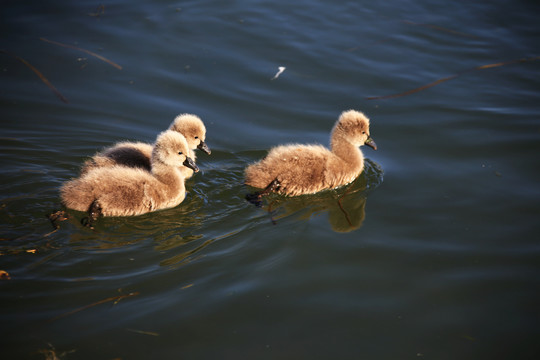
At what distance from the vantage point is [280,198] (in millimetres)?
5395

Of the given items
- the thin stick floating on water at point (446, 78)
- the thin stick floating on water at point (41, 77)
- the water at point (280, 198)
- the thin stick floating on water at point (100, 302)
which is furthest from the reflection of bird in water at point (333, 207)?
the thin stick floating on water at point (41, 77)

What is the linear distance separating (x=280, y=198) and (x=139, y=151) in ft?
4.68

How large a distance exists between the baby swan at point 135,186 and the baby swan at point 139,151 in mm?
200

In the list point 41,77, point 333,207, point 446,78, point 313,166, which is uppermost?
point 41,77

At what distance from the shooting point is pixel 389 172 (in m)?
5.93

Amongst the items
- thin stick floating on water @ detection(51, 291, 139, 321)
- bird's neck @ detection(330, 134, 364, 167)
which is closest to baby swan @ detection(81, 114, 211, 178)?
bird's neck @ detection(330, 134, 364, 167)

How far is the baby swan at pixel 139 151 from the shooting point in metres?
5.38

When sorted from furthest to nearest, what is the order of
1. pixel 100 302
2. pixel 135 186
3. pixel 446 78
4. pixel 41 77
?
pixel 446 78 < pixel 41 77 < pixel 135 186 < pixel 100 302

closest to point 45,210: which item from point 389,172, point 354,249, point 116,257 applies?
point 116,257

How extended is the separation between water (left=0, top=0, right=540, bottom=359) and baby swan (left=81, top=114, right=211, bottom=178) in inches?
13.6

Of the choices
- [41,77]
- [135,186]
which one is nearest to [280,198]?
[135,186]

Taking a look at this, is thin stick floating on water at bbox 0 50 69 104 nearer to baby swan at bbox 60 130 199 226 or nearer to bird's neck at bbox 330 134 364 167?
baby swan at bbox 60 130 199 226

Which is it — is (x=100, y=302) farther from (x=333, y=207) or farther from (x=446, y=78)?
(x=446, y=78)

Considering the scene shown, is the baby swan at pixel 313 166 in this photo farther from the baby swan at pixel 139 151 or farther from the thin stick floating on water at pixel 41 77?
the thin stick floating on water at pixel 41 77
